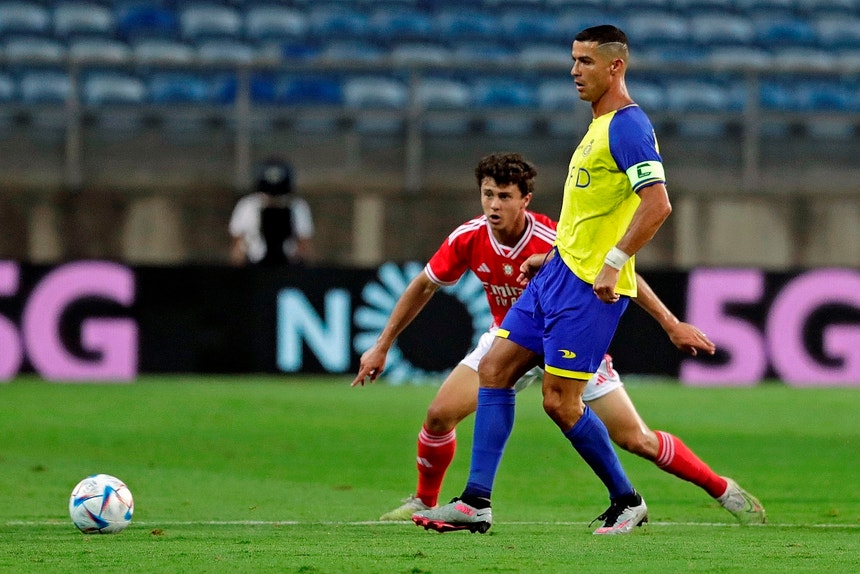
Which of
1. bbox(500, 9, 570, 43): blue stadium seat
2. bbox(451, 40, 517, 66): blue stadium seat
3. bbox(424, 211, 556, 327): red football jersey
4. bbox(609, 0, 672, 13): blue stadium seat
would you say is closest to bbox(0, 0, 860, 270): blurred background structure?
bbox(451, 40, 517, 66): blue stadium seat

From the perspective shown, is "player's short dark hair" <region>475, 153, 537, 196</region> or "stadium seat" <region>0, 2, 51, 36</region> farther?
"stadium seat" <region>0, 2, 51, 36</region>

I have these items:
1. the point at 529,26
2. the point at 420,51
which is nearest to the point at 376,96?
the point at 420,51

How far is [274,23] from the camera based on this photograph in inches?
698

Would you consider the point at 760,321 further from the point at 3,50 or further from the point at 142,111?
the point at 3,50

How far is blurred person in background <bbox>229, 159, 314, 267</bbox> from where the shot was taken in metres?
14.5

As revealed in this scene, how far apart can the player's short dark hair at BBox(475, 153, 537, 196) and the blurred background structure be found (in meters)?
9.24

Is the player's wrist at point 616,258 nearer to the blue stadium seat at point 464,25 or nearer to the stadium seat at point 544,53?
the stadium seat at point 544,53

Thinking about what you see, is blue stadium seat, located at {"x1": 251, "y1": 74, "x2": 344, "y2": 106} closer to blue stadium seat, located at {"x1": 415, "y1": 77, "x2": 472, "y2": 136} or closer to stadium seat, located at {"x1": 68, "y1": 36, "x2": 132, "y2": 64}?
blue stadium seat, located at {"x1": 415, "y1": 77, "x2": 472, "y2": 136}

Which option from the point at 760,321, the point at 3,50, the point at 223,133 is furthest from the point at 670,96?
the point at 3,50

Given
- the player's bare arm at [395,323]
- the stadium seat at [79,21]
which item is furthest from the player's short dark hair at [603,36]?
the stadium seat at [79,21]

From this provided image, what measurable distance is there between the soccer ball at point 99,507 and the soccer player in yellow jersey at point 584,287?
1163mm

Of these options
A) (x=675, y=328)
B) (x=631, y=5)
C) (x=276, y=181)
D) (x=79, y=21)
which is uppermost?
(x=631, y=5)

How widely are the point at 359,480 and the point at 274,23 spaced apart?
10.6 meters

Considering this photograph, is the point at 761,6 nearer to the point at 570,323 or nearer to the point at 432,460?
the point at 432,460
